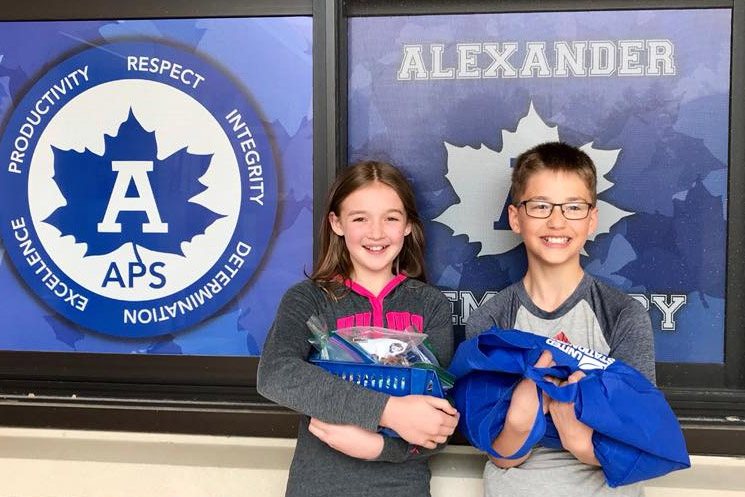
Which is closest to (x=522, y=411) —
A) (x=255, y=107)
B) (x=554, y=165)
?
(x=554, y=165)

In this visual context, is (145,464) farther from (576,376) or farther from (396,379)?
(576,376)

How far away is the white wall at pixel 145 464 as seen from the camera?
227 cm

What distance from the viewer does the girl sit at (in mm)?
1609

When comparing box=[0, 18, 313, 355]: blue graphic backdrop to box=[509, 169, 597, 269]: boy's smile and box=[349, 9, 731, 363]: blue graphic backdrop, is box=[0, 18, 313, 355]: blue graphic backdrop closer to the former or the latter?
box=[349, 9, 731, 363]: blue graphic backdrop

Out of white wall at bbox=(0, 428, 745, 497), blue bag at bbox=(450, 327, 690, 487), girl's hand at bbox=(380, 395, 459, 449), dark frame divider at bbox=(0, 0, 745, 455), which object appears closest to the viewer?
blue bag at bbox=(450, 327, 690, 487)

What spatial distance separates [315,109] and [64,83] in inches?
32.8

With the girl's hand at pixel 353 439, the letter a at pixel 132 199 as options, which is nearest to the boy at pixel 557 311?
the girl's hand at pixel 353 439

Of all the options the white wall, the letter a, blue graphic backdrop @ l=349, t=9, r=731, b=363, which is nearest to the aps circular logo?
the letter a

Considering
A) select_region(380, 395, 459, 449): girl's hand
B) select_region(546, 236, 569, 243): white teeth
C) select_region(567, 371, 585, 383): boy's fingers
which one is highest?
select_region(546, 236, 569, 243): white teeth

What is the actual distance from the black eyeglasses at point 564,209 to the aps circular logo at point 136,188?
0.89m

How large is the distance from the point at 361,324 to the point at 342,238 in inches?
10.2

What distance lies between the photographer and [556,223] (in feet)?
5.71

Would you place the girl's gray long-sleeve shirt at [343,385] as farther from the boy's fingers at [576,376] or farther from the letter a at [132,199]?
the letter a at [132,199]

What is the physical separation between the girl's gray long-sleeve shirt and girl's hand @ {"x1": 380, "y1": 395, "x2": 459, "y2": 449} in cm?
2
